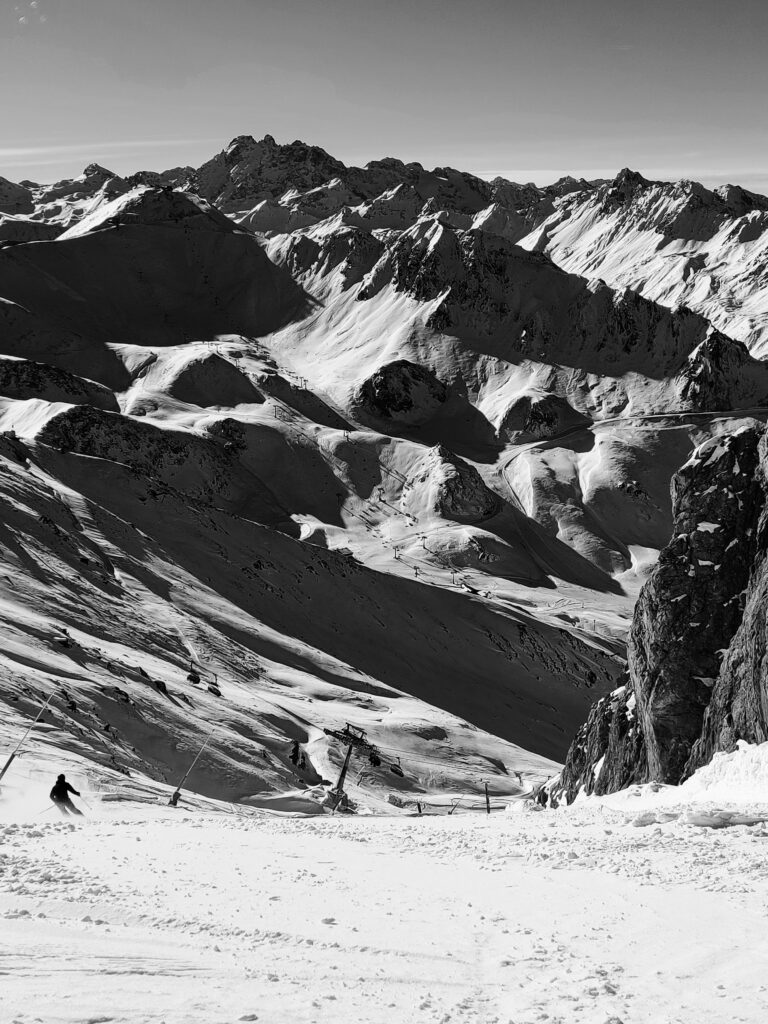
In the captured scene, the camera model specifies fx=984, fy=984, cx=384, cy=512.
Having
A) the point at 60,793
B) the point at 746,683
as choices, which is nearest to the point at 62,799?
the point at 60,793

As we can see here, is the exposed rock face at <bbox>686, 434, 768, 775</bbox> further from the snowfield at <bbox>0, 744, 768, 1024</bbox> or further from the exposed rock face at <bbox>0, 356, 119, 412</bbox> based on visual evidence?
the exposed rock face at <bbox>0, 356, 119, 412</bbox>

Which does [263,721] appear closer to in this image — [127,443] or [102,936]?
[102,936]

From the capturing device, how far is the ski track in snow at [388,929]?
10477 mm

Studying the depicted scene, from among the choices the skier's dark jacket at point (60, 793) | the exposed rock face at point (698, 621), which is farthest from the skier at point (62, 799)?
the exposed rock face at point (698, 621)

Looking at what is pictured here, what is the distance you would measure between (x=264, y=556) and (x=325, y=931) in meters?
108

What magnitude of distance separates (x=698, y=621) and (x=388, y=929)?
25761 mm

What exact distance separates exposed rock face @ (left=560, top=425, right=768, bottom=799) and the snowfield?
35.5 ft

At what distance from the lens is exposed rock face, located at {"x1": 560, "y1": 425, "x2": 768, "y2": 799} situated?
1309 inches

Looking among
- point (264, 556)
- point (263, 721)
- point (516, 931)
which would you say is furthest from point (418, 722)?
point (516, 931)

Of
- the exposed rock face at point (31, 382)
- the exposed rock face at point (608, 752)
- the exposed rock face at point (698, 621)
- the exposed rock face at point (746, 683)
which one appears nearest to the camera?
the exposed rock face at point (746, 683)

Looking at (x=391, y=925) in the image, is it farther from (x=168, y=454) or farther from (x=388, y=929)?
(x=168, y=454)

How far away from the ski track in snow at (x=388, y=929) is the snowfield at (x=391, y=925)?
40 millimetres

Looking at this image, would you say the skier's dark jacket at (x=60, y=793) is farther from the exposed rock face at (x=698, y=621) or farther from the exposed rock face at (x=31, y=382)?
the exposed rock face at (x=31, y=382)

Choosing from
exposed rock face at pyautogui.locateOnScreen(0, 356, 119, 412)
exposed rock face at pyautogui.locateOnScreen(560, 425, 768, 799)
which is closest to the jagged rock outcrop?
exposed rock face at pyautogui.locateOnScreen(0, 356, 119, 412)
